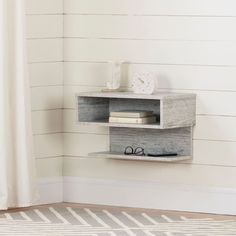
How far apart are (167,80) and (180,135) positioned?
34cm

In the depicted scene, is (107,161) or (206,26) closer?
(206,26)

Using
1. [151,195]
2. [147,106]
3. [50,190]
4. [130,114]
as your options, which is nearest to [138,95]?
[130,114]

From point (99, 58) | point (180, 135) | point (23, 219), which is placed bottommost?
point (23, 219)

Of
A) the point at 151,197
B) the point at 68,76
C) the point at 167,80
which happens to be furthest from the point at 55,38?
the point at 151,197

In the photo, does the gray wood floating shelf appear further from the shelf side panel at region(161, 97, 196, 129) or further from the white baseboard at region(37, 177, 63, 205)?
the white baseboard at region(37, 177, 63, 205)

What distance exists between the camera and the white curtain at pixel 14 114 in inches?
213

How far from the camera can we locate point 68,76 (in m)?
5.98

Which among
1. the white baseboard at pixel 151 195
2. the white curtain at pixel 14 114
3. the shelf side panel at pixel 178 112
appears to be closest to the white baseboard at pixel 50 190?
the white baseboard at pixel 151 195

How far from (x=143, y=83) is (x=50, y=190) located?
97cm

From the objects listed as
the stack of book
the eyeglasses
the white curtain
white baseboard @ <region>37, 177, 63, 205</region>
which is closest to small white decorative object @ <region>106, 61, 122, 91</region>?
the stack of book

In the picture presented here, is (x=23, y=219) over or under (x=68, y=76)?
under

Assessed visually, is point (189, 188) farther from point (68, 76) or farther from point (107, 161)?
point (68, 76)

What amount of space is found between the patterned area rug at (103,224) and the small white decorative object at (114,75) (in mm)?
757

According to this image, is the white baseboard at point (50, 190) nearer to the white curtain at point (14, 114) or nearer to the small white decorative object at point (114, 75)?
the white curtain at point (14, 114)
